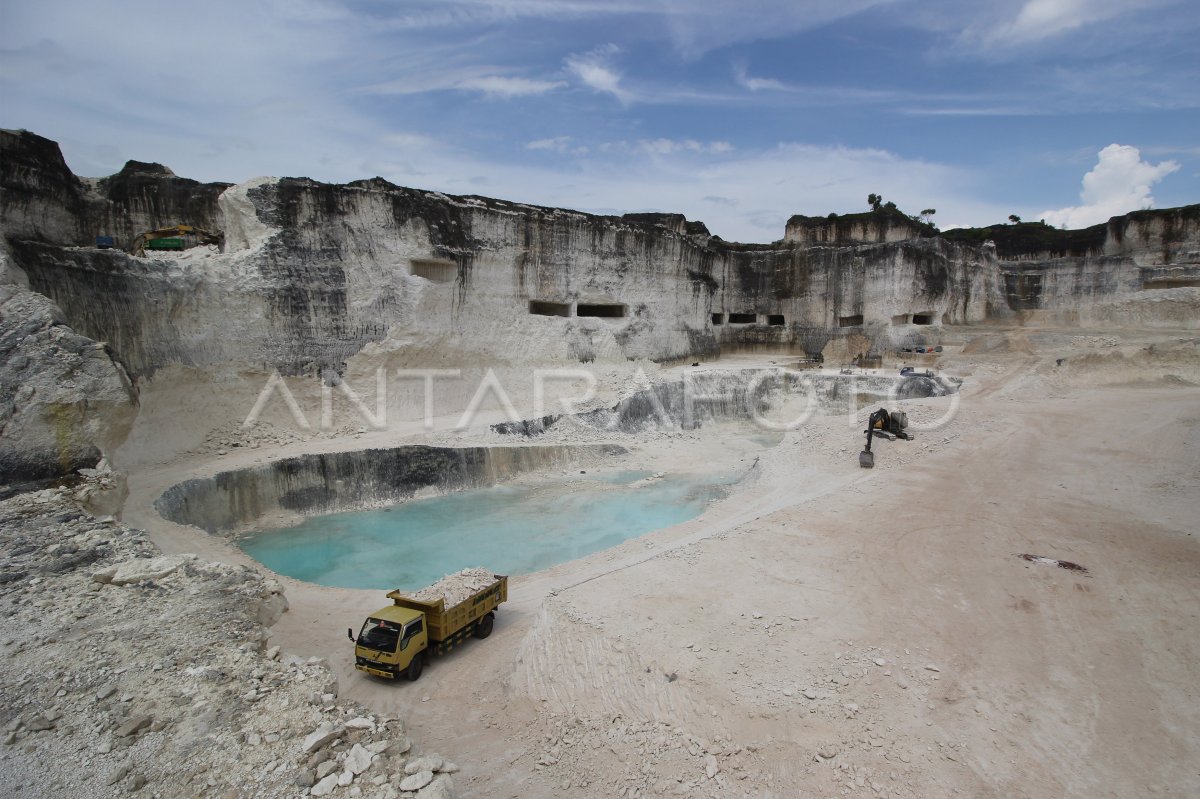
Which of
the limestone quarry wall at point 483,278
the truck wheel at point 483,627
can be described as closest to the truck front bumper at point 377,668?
the truck wheel at point 483,627

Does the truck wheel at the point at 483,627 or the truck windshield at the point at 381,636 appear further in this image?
the truck wheel at the point at 483,627

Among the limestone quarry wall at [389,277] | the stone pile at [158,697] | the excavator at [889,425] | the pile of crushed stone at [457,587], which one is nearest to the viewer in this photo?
the stone pile at [158,697]

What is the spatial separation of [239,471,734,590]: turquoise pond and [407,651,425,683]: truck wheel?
368 cm

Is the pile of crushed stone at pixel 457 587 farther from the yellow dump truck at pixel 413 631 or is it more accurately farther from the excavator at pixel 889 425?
the excavator at pixel 889 425

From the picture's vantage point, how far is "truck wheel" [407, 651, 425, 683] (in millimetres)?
7409

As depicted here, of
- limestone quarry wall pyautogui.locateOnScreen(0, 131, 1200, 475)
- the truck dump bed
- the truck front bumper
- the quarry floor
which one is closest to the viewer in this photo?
the quarry floor

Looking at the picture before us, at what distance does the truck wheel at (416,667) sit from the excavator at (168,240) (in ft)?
47.9

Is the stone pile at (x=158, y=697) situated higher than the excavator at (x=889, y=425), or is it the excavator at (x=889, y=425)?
the excavator at (x=889, y=425)

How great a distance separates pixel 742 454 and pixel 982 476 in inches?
284

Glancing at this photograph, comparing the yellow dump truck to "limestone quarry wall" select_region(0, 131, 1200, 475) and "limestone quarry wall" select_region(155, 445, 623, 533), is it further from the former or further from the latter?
"limestone quarry wall" select_region(0, 131, 1200, 475)

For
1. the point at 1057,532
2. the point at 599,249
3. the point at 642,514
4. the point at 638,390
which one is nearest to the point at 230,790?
the point at 642,514

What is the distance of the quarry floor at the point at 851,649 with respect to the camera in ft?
18.2

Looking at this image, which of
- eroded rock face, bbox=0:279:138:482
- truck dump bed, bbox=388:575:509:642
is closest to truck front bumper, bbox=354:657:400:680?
truck dump bed, bbox=388:575:509:642

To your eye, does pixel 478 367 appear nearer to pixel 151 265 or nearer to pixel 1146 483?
pixel 151 265
